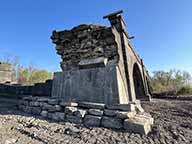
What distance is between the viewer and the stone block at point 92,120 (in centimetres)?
358

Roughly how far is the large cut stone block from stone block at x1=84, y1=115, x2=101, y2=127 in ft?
2.30

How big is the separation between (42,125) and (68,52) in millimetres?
3023

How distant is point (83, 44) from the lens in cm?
546

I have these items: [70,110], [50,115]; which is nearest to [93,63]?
[70,110]

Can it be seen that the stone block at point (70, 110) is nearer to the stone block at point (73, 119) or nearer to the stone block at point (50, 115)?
the stone block at point (73, 119)

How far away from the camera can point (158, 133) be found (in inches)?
125

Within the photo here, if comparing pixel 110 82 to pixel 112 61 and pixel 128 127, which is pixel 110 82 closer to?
pixel 112 61

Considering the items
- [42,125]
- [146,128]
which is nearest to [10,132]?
[42,125]

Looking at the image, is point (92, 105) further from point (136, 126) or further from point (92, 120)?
point (136, 126)

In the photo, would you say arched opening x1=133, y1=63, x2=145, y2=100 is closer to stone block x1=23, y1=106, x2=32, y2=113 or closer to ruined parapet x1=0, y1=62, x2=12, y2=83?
stone block x1=23, y1=106, x2=32, y2=113

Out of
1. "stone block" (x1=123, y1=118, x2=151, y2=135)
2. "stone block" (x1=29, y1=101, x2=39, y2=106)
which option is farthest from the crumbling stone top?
"stone block" (x1=123, y1=118, x2=151, y2=135)

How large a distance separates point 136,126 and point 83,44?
3410 millimetres

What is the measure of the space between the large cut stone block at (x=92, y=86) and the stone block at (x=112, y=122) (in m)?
0.69

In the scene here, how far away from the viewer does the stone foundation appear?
3279mm
